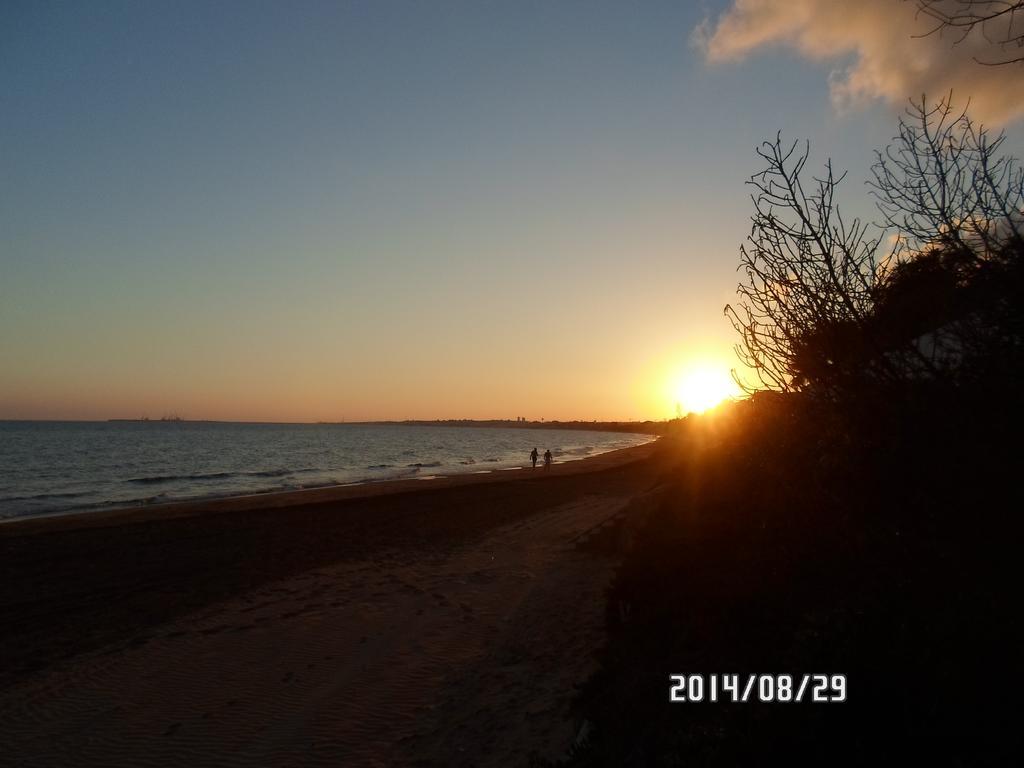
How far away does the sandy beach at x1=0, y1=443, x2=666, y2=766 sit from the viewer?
24.7ft

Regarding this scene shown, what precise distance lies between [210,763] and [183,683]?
2.55m

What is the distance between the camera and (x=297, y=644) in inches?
425

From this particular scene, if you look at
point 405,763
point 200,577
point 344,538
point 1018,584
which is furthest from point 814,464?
point 344,538

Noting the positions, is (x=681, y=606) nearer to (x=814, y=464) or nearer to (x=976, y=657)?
(x=814, y=464)

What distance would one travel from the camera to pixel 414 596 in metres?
13.6

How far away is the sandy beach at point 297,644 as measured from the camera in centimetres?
752

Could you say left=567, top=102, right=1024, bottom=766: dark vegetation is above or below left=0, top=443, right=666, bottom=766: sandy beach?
above
